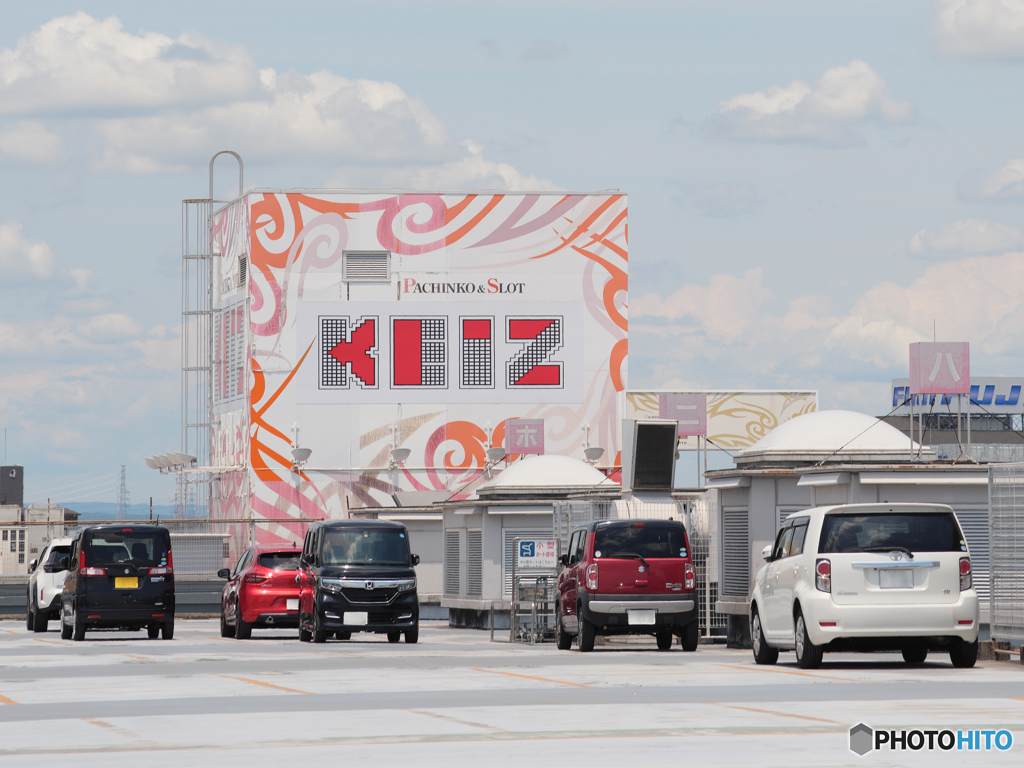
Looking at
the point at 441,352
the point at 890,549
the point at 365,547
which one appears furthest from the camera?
the point at 441,352

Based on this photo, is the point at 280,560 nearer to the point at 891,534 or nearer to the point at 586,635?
the point at 586,635

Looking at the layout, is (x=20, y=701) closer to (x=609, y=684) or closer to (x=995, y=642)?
(x=609, y=684)

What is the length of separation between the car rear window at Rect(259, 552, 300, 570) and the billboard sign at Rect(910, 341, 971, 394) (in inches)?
444

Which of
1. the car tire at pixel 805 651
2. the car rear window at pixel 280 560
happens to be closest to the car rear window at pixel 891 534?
the car tire at pixel 805 651

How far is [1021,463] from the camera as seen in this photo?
65.7 ft

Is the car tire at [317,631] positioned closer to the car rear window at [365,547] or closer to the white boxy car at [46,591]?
the car rear window at [365,547]

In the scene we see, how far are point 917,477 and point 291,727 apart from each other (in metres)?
12.9

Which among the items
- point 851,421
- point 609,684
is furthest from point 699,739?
point 851,421

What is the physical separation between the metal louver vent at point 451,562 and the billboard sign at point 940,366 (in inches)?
603

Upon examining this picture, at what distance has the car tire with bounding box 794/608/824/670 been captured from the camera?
59.9ft

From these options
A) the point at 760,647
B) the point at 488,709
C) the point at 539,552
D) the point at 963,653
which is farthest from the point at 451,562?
the point at 488,709

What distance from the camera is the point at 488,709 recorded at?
44.4 feet

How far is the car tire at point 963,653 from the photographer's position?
1841cm

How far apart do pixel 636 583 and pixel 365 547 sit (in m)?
5.82
